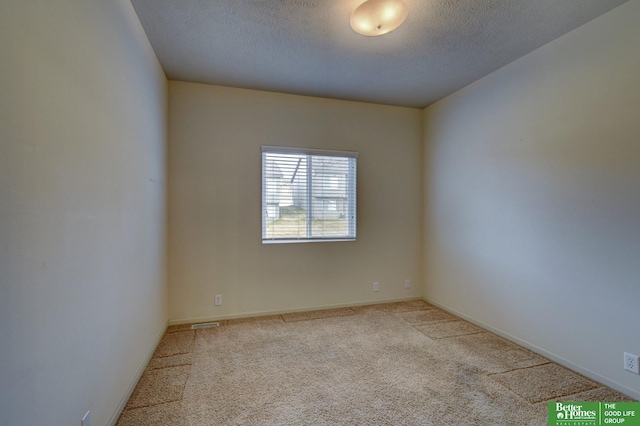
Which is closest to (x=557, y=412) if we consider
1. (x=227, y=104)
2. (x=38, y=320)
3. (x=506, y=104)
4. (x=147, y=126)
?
(x=506, y=104)

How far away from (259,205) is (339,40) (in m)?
1.92

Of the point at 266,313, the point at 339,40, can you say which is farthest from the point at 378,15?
the point at 266,313

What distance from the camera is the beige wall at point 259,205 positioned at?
125 inches

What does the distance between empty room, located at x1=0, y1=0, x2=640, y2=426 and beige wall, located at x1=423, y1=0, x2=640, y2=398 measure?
17 mm

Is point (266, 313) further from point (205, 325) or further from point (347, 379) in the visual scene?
point (347, 379)

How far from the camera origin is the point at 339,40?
93.2 inches

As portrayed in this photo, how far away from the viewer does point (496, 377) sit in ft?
7.07

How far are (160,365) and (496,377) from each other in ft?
8.75

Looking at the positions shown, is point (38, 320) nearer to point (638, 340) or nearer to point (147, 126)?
point (147, 126)

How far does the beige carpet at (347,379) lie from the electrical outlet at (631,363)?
0.20 m

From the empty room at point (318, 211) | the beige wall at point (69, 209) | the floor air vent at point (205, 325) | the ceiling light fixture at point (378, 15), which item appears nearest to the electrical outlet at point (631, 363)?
the empty room at point (318, 211)

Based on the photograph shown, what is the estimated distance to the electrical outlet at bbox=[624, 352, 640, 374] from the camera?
190 cm

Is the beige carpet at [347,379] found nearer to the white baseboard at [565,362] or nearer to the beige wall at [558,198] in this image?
the white baseboard at [565,362]

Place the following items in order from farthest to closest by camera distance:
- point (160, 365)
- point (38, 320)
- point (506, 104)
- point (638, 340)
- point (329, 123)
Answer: point (329, 123) → point (506, 104) → point (160, 365) → point (638, 340) → point (38, 320)
